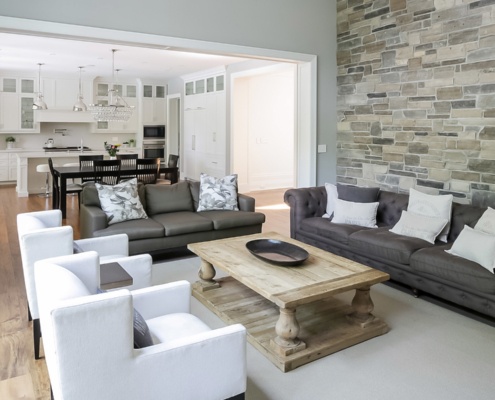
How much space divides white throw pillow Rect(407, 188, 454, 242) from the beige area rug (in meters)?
0.97

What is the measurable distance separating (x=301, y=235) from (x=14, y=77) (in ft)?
29.5

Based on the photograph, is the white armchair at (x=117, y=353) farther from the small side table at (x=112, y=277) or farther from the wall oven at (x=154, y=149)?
the wall oven at (x=154, y=149)

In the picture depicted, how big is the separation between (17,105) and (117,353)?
1076 centimetres

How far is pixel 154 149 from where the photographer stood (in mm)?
12500

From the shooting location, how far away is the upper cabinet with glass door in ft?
35.0

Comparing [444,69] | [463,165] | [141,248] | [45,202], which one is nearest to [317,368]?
[141,248]

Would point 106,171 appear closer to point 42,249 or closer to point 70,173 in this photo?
point 70,173

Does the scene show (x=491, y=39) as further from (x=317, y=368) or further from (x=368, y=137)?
(x=317, y=368)

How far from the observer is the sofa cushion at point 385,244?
3.89 metres

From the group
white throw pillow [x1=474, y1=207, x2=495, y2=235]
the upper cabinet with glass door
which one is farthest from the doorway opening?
white throw pillow [x1=474, y1=207, x2=495, y2=235]

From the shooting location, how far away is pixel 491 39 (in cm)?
435

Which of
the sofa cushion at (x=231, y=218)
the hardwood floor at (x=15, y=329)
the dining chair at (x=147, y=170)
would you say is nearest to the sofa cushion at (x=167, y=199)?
the sofa cushion at (x=231, y=218)

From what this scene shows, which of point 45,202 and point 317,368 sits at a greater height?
point 45,202

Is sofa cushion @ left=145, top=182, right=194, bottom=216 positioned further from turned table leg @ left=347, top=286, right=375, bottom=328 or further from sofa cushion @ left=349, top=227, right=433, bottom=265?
turned table leg @ left=347, top=286, right=375, bottom=328
